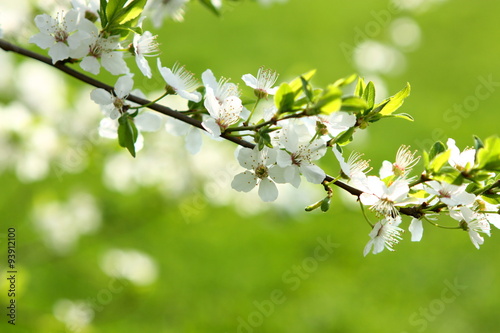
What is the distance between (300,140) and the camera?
44.5 inches

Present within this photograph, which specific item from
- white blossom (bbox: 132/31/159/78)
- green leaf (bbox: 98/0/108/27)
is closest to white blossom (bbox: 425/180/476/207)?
white blossom (bbox: 132/31/159/78)

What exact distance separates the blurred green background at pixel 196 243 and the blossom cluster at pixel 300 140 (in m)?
1.02

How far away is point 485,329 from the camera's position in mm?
3434

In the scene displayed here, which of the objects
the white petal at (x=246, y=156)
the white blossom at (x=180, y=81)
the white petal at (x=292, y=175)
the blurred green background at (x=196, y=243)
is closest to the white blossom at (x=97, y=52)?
the white blossom at (x=180, y=81)

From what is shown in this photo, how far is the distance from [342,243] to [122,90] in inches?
124

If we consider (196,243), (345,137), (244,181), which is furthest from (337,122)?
(196,243)

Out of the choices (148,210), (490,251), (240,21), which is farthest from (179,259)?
(240,21)

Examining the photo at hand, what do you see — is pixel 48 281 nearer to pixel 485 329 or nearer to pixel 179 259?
pixel 179 259

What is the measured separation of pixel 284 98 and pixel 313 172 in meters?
0.17

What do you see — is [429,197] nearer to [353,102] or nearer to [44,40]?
[353,102]

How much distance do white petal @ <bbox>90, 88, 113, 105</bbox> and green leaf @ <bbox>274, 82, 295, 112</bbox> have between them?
0.40m

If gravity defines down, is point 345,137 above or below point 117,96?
above

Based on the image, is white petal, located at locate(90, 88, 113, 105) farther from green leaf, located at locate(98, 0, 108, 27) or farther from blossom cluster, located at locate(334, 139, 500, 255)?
blossom cluster, located at locate(334, 139, 500, 255)

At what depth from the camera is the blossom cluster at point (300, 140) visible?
1.07 metres
